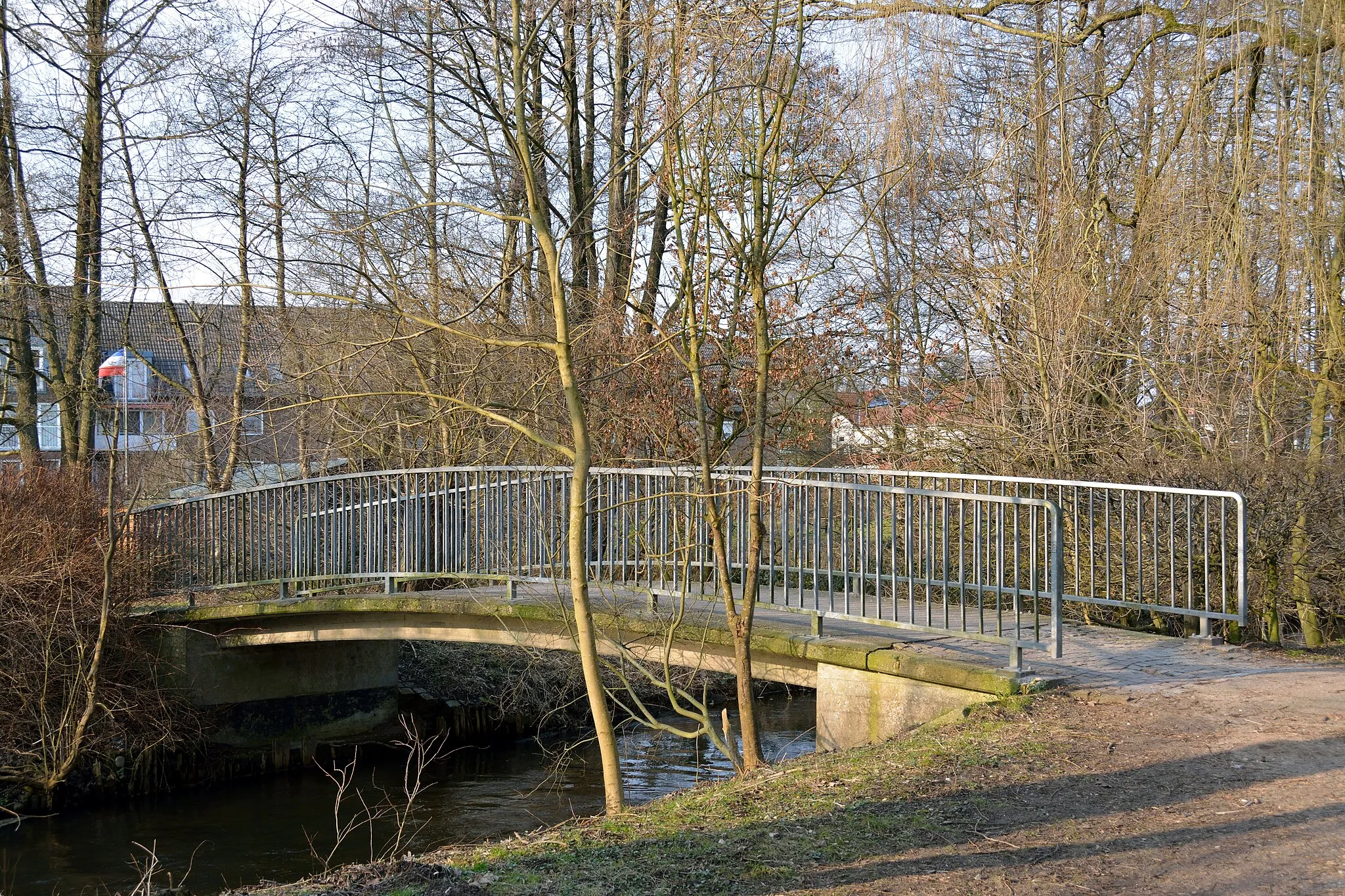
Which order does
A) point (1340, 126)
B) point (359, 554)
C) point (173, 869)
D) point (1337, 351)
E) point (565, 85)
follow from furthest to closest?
point (565, 85), point (359, 554), point (173, 869), point (1337, 351), point (1340, 126)

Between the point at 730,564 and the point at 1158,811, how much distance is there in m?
5.31

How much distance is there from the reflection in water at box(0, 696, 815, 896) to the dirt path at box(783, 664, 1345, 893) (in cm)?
395

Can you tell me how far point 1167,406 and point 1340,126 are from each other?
9.94 ft

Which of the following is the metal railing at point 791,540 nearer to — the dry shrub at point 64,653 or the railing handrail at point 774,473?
the railing handrail at point 774,473

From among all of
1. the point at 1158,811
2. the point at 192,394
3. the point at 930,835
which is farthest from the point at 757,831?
the point at 192,394

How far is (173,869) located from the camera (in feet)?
31.3

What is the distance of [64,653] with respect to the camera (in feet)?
36.1

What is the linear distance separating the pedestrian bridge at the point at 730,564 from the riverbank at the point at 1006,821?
1.03 meters

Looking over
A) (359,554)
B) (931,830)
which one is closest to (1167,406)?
(931,830)

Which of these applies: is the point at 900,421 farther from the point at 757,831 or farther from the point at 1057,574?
the point at 757,831

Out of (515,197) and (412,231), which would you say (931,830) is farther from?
(515,197)

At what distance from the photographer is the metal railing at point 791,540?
7496 mm

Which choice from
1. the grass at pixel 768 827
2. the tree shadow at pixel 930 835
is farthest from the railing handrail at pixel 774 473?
the tree shadow at pixel 930 835

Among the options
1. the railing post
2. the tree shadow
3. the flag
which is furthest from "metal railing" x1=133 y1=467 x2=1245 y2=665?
the flag
